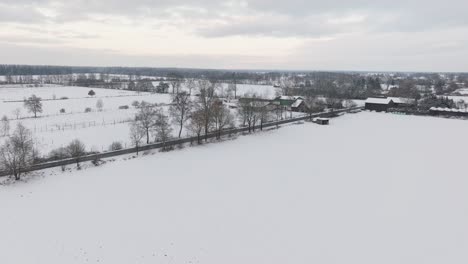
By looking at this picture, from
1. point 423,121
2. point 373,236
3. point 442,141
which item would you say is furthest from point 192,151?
point 423,121

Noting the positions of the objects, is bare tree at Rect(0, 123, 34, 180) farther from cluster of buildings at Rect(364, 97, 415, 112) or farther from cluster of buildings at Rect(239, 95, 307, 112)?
cluster of buildings at Rect(364, 97, 415, 112)

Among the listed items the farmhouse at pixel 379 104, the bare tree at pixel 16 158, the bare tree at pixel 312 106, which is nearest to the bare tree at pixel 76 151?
the bare tree at pixel 16 158

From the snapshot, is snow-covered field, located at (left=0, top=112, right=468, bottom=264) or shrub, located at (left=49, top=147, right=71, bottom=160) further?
shrub, located at (left=49, top=147, right=71, bottom=160)

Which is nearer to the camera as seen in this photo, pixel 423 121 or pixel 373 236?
pixel 373 236

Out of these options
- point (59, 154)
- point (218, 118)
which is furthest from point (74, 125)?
point (218, 118)

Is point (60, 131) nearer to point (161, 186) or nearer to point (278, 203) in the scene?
point (161, 186)

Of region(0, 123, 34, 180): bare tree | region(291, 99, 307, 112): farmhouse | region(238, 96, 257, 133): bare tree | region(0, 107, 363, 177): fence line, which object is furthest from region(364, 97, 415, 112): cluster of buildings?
region(0, 123, 34, 180): bare tree

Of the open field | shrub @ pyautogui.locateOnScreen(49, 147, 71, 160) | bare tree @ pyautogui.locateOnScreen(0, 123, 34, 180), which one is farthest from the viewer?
the open field

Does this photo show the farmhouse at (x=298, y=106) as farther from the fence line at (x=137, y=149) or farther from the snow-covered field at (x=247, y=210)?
the snow-covered field at (x=247, y=210)

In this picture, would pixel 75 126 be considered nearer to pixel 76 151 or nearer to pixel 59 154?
pixel 59 154
